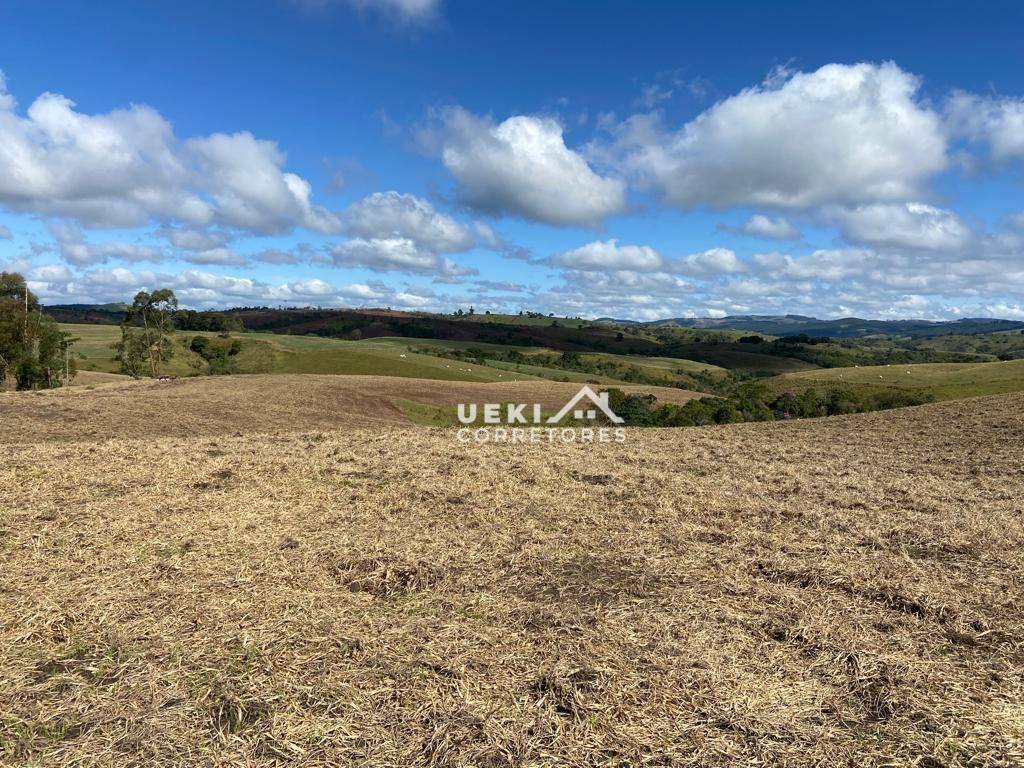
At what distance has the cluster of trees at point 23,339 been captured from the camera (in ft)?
172

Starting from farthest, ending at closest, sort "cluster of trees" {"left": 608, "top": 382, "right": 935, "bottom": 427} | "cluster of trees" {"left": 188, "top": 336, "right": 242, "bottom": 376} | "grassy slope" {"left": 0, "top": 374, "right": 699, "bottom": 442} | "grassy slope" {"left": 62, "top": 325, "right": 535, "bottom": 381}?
"cluster of trees" {"left": 188, "top": 336, "right": 242, "bottom": 376} → "grassy slope" {"left": 62, "top": 325, "right": 535, "bottom": 381} → "cluster of trees" {"left": 608, "top": 382, "right": 935, "bottom": 427} → "grassy slope" {"left": 0, "top": 374, "right": 699, "bottom": 442}

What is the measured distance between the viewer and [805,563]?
23.1 ft

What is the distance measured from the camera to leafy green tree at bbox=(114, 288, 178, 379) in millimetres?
64625

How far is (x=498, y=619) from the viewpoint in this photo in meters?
5.52

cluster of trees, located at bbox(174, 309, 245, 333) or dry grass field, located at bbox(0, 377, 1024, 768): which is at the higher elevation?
cluster of trees, located at bbox(174, 309, 245, 333)

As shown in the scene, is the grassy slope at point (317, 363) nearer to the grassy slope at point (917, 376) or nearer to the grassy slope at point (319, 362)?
the grassy slope at point (319, 362)

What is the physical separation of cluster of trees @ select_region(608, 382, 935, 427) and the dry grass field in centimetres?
3730

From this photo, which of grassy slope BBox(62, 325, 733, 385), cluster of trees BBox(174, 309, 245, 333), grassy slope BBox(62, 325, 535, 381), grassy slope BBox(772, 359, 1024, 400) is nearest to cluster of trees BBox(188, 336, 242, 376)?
grassy slope BBox(62, 325, 733, 385)

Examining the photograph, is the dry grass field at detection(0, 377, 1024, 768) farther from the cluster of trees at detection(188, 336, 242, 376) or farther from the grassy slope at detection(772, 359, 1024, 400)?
the grassy slope at detection(772, 359, 1024, 400)

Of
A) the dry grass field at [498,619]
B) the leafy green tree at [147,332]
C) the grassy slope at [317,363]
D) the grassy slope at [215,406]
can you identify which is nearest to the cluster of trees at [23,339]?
the leafy green tree at [147,332]

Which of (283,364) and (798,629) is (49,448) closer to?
(798,629)

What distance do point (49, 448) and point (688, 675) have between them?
15.5 metres

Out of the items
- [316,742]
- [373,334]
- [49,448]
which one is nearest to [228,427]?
[49,448]

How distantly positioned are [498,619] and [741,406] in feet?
193
